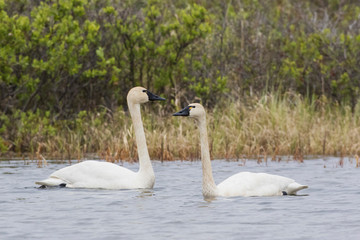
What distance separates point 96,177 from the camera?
11148 mm

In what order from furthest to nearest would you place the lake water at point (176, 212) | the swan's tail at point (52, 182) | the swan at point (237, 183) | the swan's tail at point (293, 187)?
1. the swan's tail at point (52, 182)
2. the swan's tail at point (293, 187)
3. the swan at point (237, 183)
4. the lake water at point (176, 212)

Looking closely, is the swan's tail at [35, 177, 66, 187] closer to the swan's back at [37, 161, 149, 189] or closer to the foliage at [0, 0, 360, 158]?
the swan's back at [37, 161, 149, 189]

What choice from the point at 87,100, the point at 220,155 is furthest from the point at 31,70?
the point at 220,155

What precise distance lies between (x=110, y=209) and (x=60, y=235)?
172 cm

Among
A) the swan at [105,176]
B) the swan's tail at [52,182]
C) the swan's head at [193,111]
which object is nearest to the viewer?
the swan's head at [193,111]

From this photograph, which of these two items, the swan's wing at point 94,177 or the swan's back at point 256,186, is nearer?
the swan's back at point 256,186

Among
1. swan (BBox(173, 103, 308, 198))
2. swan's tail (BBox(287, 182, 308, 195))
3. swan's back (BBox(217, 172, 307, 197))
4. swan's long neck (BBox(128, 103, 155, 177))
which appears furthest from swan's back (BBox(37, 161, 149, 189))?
swan's tail (BBox(287, 182, 308, 195))

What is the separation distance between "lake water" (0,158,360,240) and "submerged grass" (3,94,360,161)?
2484 millimetres

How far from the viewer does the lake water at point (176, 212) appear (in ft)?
25.1

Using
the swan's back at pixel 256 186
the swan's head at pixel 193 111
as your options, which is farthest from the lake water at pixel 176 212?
the swan's head at pixel 193 111

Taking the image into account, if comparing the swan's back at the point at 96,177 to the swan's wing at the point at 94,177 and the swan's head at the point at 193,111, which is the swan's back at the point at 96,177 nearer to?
the swan's wing at the point at 94,177

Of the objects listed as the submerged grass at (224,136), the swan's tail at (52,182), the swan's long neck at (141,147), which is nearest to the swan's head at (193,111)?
the swan's long neck at (141,147)

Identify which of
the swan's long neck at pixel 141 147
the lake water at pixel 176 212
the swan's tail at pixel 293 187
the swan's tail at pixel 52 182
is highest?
the swan's long neck at pixel 141 147

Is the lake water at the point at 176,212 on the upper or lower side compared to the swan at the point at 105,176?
lower
